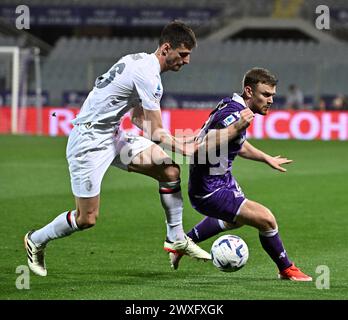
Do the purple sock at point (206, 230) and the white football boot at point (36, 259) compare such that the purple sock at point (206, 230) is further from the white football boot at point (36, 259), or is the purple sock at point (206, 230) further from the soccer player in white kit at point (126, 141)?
the white football boot at point (36, 259)

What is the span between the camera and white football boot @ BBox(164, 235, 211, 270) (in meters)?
8.27

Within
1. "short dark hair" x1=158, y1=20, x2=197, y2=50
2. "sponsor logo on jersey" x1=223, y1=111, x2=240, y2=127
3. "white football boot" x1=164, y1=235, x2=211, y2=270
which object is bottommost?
"white football boot" x1=164, y1=235, x2=211, y2=270

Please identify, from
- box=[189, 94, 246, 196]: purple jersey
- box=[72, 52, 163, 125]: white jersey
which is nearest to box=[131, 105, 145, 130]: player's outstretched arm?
box=[72, 52, 163, 125]: white jersey

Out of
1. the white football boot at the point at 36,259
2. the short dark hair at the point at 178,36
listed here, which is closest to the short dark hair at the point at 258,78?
the short dark hair at the point at 178,36

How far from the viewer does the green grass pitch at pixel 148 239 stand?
293 inches

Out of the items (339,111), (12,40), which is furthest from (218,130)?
(12,40)

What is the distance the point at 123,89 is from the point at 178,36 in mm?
640

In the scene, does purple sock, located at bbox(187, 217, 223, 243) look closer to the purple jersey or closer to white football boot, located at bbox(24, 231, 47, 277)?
the purple jersey

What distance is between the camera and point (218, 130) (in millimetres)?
7719

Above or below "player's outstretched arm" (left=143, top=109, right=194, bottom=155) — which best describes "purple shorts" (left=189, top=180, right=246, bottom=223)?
below

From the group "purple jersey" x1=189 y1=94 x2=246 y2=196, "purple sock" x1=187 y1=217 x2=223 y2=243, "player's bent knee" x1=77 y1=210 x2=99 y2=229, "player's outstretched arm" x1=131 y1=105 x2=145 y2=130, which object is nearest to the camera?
"purple jersey" x1=189 y1=94 x2=246 y2=196

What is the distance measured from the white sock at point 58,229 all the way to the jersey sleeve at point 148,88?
1187 millimetres

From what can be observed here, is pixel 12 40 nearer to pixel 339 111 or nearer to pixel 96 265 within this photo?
pixel 339 111

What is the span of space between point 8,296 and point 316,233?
A: 4.84 m
